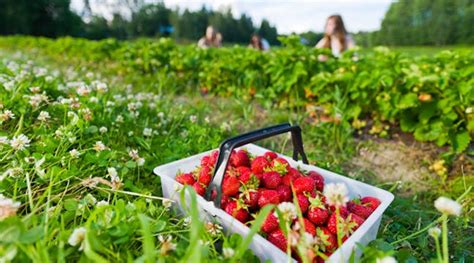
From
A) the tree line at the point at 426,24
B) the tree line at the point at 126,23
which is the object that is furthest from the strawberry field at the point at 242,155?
the tree line at the point at 426,24

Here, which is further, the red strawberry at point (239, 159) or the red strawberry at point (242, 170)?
the red strawberry at point (239, 159)

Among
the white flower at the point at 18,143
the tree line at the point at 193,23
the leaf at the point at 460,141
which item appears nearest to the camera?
the white flower at the point at 18,143

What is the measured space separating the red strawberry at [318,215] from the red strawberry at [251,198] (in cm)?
19

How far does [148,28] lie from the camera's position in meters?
49.1

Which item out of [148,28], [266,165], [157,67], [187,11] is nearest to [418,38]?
[187,11]

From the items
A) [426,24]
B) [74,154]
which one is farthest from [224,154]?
[426,24]

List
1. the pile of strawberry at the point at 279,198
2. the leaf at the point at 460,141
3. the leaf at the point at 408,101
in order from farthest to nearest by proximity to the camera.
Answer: the leaf at the point at 408,101 < the leaf at the point at 460,141 < the pile of strawberry at the point at 279,198

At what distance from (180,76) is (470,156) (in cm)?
330

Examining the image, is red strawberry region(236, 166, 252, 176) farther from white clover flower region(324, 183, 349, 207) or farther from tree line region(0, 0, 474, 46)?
tree line region(0, 0, 474, 46)

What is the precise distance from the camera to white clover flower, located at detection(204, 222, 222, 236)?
1.01m

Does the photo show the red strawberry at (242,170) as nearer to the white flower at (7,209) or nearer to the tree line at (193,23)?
the white flower at (7,209)

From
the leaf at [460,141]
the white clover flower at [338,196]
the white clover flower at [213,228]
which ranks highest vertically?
the white clover flower at [338,196]

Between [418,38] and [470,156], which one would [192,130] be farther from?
[418,38]

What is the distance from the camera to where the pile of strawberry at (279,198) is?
93 cm
